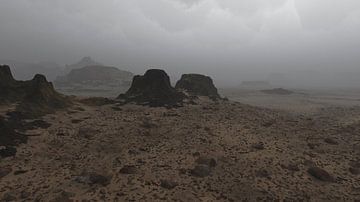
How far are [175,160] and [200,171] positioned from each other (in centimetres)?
431

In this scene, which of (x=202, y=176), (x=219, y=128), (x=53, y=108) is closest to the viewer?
(x=202, y=176)

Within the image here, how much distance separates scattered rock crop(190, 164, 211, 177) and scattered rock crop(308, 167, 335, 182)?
37.1 ft

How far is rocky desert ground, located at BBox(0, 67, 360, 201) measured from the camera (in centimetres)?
3206

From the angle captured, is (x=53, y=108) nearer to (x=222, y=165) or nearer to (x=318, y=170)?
(x=222, y=165)

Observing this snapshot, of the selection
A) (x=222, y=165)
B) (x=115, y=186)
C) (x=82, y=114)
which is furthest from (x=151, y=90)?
(x=115, y=186)

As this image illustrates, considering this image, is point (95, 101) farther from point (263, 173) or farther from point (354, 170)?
point (354, 170)

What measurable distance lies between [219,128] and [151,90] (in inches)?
938

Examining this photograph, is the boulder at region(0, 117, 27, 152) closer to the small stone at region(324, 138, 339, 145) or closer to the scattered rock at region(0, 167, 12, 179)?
the scattered rock at region(0, 167, 12, 179)

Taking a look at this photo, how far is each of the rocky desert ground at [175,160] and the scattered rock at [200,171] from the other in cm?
14

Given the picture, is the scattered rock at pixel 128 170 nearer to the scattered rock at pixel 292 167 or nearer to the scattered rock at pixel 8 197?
the scattered rock at pixel 8 197

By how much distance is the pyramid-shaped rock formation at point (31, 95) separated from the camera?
2116 inches

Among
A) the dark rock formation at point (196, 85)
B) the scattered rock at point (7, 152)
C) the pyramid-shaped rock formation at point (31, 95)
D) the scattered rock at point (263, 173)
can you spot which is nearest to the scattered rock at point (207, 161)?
the scattered rock at point (263, 173)

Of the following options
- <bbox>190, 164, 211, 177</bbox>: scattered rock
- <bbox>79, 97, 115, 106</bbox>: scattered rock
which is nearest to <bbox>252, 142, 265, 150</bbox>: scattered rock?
<bbox>190, 164, 211, 177</bbox>: scattered rock

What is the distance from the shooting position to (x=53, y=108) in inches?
2247
